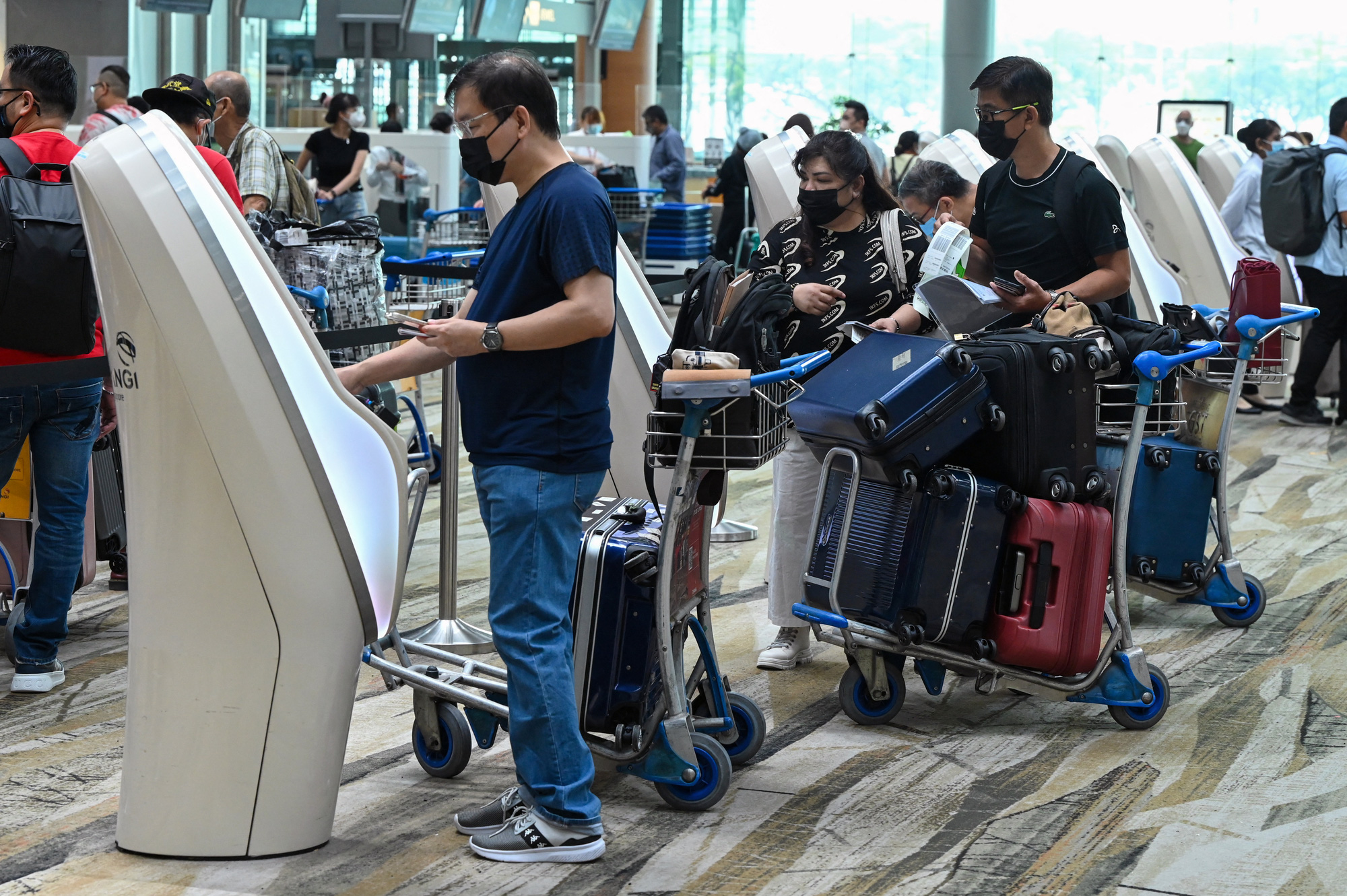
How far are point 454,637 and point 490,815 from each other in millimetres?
1498

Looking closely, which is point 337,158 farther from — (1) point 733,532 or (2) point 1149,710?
(2) point 1149,710

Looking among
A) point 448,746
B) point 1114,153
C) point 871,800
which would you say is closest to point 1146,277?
point 1114,153

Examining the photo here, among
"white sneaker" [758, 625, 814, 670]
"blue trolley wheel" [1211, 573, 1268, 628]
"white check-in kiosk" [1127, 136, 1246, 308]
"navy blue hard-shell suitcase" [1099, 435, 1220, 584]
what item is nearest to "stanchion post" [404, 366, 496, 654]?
"white sneaker" [758, 625, 814, 670]

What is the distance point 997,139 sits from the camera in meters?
4.38

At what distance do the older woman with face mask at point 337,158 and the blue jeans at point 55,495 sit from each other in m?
6.32

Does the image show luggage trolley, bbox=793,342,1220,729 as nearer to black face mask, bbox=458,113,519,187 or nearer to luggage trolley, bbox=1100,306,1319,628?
luggage trolley, bbox=1100,306,1319,628

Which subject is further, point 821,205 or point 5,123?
Answer: point 5,123

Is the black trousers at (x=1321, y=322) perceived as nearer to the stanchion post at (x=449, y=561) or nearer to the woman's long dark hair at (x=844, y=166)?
the woman's long dark hair at (x=844, y=166)

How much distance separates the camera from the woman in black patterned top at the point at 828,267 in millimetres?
4129

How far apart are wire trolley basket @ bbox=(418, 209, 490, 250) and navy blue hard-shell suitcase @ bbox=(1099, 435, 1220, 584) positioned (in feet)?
12.3

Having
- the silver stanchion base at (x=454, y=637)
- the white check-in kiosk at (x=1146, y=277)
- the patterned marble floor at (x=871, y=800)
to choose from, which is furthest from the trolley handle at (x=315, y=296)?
the white check-in kiosk at (x=1146, y=277)

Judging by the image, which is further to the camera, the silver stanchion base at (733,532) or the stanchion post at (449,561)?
the silver stanchion base at (733,532)

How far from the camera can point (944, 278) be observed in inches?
159

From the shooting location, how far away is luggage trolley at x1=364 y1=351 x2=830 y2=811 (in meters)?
3.15
